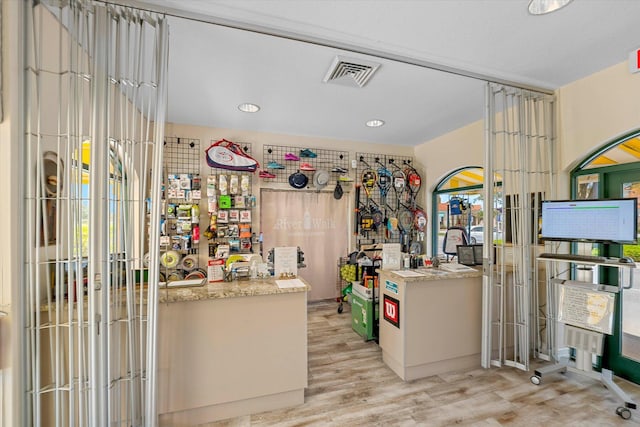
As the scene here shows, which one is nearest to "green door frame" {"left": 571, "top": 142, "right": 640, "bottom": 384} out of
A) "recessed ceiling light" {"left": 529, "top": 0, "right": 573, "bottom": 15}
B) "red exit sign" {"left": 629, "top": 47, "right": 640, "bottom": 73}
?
"red exit sign" {"left": 629, "top": 47, "right": 640, "bottom": 73}

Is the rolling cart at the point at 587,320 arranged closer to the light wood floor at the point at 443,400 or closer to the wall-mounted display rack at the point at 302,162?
the light wood floor at the point at 443,400

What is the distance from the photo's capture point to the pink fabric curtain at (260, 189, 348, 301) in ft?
14.2

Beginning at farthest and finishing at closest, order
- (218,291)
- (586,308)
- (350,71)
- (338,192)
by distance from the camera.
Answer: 1. (338,192)
2. (350,71)
3. (586,308)
4. (218,291)

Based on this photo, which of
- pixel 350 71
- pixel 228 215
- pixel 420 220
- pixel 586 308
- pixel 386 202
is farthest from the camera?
pixel 386 202

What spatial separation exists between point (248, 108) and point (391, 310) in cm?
280

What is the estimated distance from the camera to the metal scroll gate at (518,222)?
2.57 metres

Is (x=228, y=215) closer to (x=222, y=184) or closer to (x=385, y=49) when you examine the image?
(x=222, y=184)

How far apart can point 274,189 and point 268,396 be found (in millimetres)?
2892

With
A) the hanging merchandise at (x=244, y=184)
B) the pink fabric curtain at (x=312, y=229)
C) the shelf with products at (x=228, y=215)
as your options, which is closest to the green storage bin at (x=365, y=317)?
the pink fabric curtain at (x=312, y=229)

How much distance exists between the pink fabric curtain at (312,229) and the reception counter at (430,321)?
1974mm

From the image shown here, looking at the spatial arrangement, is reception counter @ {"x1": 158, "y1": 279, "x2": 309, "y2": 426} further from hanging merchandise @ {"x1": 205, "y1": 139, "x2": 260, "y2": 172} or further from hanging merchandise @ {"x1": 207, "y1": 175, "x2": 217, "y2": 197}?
hanging merchandise @ {"x1": 205, "y1": 139, "x2": 260, "y2": 172}

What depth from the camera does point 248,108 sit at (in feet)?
10.8

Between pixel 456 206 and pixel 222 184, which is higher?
pixel 222 184

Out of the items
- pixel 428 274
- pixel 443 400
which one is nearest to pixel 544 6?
pixel 428 274
